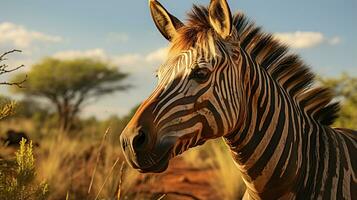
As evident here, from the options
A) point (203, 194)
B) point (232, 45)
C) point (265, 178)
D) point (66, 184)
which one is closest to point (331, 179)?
point (265, 178)

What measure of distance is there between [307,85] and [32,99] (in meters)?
31.4

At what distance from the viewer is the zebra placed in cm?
256

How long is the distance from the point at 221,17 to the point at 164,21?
1.80ft

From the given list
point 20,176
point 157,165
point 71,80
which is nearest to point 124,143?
point 157,165

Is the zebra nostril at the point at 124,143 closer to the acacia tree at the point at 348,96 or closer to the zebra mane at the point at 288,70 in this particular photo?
the zebra mane at the point at 288,70

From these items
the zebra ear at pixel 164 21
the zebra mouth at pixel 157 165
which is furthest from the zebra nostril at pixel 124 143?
the zebra ear at pixel 164 21

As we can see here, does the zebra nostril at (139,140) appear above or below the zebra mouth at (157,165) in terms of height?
above

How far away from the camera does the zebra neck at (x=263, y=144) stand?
2947 millimetres

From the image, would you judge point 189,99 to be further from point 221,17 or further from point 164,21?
point 164,21

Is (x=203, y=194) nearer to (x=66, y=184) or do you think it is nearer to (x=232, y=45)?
(x=66, y=184)

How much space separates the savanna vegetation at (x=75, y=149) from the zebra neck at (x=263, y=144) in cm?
99

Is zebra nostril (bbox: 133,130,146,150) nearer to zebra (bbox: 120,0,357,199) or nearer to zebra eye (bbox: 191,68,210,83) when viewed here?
zebra (bbox: 120,0,357,199)

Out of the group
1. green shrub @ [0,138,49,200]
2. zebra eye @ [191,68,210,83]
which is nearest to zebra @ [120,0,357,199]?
zebra eye @ [191,68,210,83]

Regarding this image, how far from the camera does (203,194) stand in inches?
401
